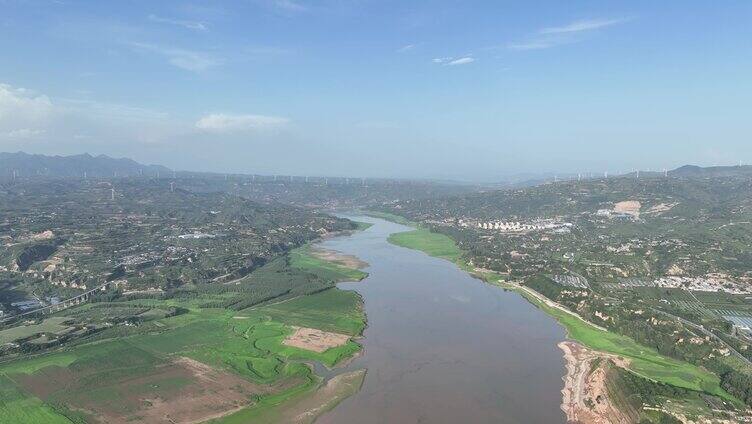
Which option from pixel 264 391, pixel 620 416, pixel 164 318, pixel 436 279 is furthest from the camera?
pixel 436 279

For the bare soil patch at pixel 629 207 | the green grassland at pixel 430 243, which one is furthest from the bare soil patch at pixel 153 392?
the bare soil patch at pixel 629 207

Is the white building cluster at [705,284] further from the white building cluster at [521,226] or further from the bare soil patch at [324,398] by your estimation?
the bare soil patch at [324,398]

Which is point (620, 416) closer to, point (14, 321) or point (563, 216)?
point (14, 321)

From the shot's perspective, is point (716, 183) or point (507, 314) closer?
point (507, 314)

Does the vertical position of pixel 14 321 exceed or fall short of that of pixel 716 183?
it falls short

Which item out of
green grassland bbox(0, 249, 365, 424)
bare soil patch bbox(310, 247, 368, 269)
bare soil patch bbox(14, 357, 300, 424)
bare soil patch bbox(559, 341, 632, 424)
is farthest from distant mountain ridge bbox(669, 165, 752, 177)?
bare soil patch bbox(14, 357, 300, 424)

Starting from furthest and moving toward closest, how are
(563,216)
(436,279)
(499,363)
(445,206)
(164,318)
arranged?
(445,206) → (563,216) → (436,279) → (164,318) → (499,363)

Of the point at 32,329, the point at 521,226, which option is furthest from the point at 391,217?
the point at 32,329

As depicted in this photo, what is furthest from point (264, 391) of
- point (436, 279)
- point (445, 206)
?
point (445, 206)
